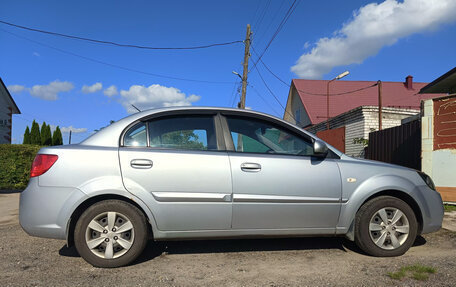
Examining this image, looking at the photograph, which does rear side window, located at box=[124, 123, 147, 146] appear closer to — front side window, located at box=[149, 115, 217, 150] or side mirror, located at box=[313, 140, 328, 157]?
front side window, located at box=[149, 115, 217, 150]

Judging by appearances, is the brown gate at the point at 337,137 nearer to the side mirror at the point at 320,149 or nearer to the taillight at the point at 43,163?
the side mirror at the point at 320,149

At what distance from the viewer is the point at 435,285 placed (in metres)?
2.72

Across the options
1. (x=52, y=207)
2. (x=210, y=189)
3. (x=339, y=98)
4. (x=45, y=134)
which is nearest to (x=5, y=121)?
(x=45, y=134)

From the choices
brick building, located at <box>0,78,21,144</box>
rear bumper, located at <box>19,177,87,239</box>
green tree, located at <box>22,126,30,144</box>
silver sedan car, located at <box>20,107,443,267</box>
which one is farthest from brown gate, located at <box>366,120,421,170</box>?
green tree, located at <box>22,126,30,144</box>

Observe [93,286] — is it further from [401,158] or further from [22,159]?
[22,159]

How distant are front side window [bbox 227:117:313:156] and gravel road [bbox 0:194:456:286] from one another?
120 centimetres

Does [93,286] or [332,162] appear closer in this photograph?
[93,286]

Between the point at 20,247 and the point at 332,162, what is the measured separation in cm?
397

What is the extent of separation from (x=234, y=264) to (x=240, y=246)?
25.0 inches

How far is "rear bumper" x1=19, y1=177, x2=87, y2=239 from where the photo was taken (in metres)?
3.05

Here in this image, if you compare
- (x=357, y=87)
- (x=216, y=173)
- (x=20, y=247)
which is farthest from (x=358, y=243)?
(x=357, y=87)

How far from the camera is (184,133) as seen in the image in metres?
Result: 3.49

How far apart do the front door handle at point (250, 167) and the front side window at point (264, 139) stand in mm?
200

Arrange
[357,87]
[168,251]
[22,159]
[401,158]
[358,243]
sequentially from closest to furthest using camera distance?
[358,243] < [168,251] < [401,158] < [22,159] < [357,87]
